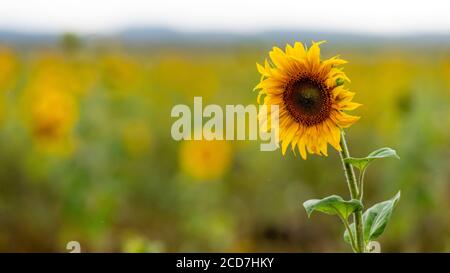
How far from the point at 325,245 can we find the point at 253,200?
47 cm

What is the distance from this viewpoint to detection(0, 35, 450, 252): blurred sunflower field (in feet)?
8.93

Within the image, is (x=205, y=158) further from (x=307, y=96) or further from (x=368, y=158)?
(x=368, y=158)

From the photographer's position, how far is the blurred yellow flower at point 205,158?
3.00 metres

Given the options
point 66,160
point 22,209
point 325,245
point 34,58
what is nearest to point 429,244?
point 325,245

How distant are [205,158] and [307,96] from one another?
1906mm

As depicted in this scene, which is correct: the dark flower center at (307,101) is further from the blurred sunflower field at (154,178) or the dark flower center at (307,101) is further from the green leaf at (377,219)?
the blurred sunflower field at (154,178)

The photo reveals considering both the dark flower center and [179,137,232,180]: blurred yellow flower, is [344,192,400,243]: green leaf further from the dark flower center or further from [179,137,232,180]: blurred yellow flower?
[179,137,232,180]: blurred yellow flower

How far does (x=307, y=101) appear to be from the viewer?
1.15 m

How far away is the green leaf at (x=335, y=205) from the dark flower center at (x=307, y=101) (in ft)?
0.51

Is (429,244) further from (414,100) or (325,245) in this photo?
(414,100)

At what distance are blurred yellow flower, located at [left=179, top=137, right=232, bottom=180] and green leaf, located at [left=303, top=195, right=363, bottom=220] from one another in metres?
1.95

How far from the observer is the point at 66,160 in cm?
279

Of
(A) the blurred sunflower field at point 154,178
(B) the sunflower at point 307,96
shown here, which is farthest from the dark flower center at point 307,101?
(A) the blurred sunflower field at point 154,178

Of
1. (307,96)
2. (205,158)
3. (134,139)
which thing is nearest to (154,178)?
(134,139)
